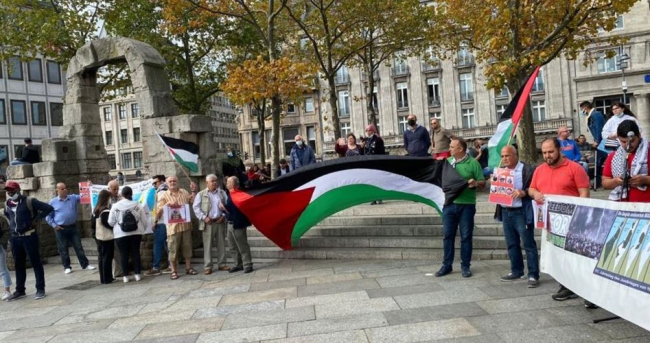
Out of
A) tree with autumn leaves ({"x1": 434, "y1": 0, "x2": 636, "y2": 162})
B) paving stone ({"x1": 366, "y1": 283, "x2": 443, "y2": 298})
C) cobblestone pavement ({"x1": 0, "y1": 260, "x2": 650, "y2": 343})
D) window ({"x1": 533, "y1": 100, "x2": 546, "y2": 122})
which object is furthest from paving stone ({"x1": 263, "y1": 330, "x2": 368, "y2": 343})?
window ({"x1": 533, "y1": 100, "x2": 546, "y2": 122})

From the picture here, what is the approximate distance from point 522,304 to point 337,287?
2767mm

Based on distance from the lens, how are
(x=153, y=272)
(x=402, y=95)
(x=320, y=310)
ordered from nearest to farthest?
(x=320, y=310) < (x=153, y=272) < (x=402, y=95)

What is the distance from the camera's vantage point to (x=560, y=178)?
6344mm

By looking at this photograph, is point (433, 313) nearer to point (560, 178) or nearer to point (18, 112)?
point (560, 178)

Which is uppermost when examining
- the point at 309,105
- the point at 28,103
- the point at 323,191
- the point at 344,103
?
the point at 309,105

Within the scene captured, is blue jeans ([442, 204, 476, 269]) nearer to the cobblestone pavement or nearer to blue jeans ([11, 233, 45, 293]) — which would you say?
the cobblestone pavement

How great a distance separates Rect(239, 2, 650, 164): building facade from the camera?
150ft

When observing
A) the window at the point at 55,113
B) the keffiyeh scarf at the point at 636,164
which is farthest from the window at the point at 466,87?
the keffiyeh scarf at the point at 636,164

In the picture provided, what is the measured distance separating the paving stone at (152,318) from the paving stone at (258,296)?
61 cm

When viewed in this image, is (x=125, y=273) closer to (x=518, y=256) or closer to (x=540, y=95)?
(x=518, y=256)

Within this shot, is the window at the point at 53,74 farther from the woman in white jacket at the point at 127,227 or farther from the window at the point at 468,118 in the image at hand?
the woman in white jacket at the point at 127,227

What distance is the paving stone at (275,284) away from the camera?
8422mm

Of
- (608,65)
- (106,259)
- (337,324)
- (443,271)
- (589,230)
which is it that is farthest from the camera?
(608,65)

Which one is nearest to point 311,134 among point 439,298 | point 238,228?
point 238,228
